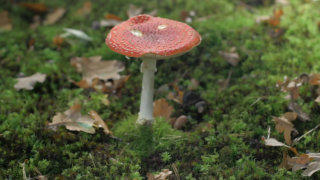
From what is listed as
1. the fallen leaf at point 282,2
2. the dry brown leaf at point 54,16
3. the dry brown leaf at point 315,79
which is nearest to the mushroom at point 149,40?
the dry brown leaf at point 315,79

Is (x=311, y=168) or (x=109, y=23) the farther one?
(x=109, y=23)

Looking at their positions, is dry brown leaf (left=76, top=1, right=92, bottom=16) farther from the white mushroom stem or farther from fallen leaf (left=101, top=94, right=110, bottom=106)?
the white mushroom stem

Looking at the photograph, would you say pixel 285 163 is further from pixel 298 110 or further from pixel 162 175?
pixel 162 175

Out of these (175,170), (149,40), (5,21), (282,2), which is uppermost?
(149,40)

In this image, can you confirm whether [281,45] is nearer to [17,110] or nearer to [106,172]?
[106,172]

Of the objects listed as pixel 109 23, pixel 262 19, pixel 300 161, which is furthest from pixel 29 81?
pixel 262 19

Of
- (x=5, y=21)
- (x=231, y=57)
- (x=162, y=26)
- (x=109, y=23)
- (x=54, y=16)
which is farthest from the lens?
(x=54, y=16)
